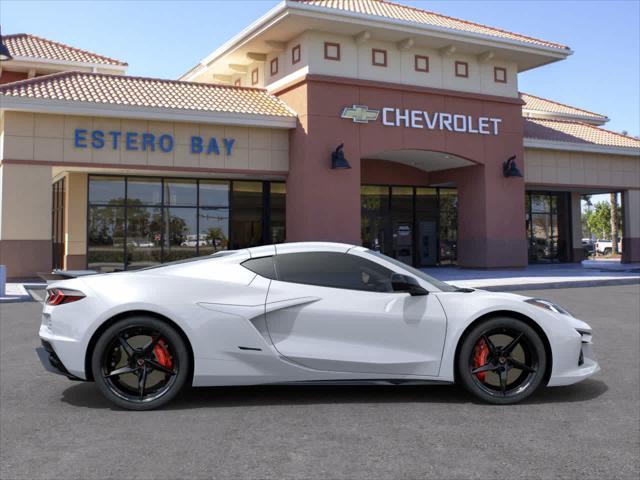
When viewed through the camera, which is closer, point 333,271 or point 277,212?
point 333,271

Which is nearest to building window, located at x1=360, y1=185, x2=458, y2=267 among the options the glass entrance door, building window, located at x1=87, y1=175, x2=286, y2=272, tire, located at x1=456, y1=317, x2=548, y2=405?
building window, located at x1=87, y1=175, x2=286, y2=272

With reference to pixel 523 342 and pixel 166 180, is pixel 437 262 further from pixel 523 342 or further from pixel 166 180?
pixel 523 342

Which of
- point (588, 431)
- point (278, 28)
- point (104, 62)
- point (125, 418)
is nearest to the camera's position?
point (588, 431)

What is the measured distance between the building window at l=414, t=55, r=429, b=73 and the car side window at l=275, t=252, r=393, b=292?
1864 centimetres

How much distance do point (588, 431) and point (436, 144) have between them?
62.0 ft

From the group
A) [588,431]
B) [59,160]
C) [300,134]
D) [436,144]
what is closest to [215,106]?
[300,134]

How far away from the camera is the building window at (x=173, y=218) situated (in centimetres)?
2144

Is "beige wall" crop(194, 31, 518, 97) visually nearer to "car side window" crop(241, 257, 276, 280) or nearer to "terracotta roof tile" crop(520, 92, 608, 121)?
"terracotta roof tile" crop(520, 92, 608, 121)

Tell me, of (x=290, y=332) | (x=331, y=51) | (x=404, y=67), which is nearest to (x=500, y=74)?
(x=404, y=67)

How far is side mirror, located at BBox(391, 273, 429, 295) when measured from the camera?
15.7 feet

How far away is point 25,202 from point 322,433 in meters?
16.7

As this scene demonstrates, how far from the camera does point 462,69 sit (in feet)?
75.9

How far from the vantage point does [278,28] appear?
2036cm

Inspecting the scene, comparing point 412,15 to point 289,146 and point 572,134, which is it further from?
point 572,134
